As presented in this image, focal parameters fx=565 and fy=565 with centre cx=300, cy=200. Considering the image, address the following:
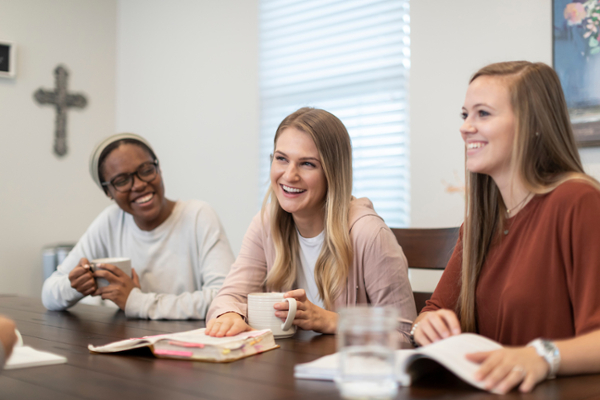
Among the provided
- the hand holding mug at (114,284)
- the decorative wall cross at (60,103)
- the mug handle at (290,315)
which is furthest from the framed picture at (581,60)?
the decorative wall cross at (60,103)

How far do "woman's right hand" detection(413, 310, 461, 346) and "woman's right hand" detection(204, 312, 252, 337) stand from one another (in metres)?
0.39

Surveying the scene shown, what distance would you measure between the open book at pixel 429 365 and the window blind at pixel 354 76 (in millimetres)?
1827

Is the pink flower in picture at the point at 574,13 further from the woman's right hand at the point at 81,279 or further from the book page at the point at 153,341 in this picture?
the woman's right hand at the point at 81,279

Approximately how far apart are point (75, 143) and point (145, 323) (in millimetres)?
2973

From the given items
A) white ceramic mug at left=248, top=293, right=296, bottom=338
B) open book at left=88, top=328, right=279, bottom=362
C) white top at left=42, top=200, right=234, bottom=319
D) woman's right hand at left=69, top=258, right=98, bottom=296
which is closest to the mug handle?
white ceramic mug at left=248, top=293, right=296, bottom=338

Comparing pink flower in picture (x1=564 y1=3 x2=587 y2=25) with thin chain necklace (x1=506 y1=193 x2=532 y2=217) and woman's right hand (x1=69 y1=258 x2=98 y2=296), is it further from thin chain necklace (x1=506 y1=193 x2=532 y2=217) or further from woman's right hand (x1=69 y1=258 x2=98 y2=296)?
woman's right hand (x1=69 y1=258 x2=98 y2=296)

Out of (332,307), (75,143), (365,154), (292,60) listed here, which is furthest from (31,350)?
(75,143)

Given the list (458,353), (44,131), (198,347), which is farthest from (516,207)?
(44,131)

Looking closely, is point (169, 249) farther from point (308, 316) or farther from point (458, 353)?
point (458, 353)

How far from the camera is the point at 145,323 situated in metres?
1.58

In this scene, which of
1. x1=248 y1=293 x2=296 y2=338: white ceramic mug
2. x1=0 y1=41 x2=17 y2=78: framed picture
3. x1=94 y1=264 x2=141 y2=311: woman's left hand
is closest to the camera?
x1=248 y1=293 x2=296 y2=338: white ceramic mug

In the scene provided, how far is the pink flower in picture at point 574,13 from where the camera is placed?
2.15 metres

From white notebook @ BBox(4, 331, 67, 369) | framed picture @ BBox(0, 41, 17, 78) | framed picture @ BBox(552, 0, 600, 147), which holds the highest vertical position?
framed picture @ BBox(0, 41, 17, 78)

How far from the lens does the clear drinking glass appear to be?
61cm
